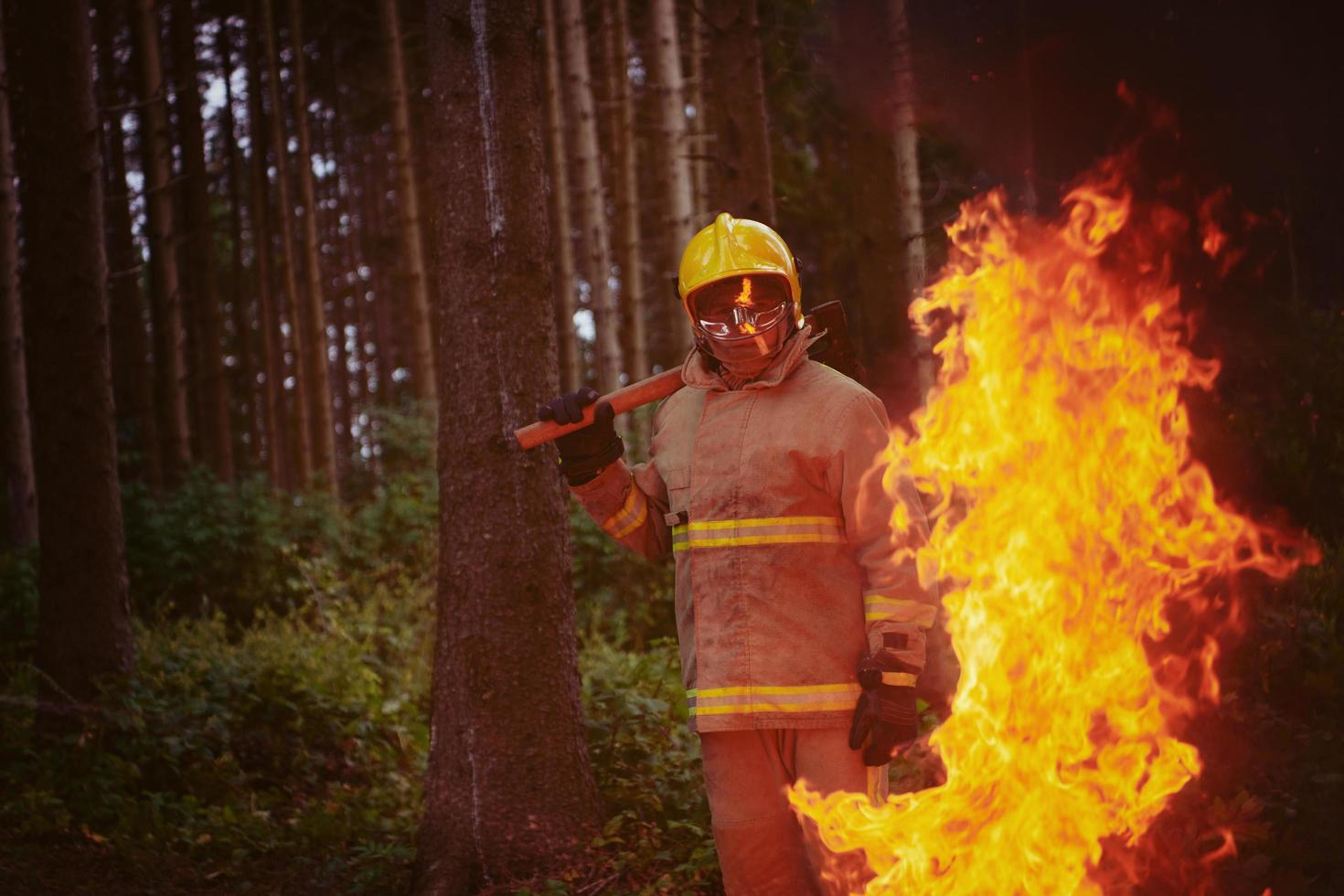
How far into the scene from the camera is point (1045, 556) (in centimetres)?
436

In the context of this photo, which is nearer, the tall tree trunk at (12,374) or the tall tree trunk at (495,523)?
the tall tree trunk at (495,523)

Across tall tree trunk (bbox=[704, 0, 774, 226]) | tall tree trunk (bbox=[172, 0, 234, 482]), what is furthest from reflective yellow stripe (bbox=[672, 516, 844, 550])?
tall tree trunk (bbox=[172, 0, 234, 482])

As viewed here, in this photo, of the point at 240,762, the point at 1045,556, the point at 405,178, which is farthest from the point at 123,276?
the point at 1045,556

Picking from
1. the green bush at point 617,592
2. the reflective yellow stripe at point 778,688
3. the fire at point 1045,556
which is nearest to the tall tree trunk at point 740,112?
the green bush at point 617,592

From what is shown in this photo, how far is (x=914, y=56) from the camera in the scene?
718 cm

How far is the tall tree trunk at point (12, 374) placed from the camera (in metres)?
13.7

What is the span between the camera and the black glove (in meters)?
3.56

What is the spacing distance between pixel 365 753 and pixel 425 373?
37.3ft

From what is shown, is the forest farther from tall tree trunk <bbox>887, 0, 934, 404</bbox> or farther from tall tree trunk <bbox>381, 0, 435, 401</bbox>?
tall tree trunk <bbox>381, 0, 435, 401</bbox>

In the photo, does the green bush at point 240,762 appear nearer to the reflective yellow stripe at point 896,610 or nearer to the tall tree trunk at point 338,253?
the reflective yellow stripe at point 896,610

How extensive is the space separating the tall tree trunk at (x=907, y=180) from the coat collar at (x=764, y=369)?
388 cm

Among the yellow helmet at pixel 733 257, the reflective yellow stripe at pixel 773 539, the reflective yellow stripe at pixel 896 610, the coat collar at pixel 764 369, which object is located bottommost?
the reflective yellow stripe at pixel 896 610

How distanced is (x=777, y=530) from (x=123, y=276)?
59.2ft

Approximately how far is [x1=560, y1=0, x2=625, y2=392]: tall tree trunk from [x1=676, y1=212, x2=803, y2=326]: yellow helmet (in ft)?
38.2
